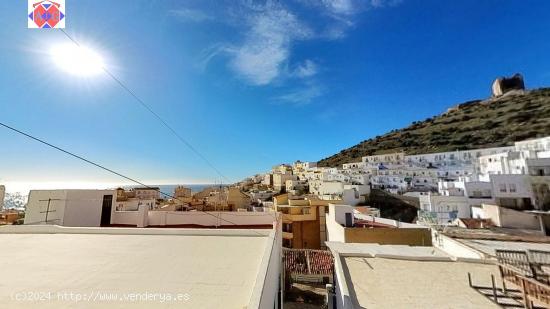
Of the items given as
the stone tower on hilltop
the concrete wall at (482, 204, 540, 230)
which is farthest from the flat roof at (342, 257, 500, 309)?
the stone tower on hilltop

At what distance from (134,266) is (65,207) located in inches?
392

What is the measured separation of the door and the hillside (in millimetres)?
75288

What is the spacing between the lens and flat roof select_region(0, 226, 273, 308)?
3275 millimetres

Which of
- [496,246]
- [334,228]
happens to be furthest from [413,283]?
[334,228]

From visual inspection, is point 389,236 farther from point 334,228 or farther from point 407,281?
point 407,281

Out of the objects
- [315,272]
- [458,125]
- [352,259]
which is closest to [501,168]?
[315,272]

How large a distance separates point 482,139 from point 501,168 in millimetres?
39155

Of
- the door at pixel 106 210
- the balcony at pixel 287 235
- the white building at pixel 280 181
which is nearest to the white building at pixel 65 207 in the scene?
the door at pixel 106 210

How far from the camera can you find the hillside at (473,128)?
208ft

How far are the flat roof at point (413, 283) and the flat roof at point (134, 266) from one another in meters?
2.24

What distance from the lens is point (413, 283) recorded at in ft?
18.5

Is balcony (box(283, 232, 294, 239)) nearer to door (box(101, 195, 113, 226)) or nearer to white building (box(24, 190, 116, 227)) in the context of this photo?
door (box(101, 195, 113, 226))

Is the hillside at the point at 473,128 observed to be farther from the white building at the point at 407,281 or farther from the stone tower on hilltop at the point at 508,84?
the white building at the point at 407,281

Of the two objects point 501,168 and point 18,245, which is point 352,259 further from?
point 501,168
